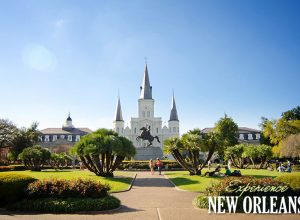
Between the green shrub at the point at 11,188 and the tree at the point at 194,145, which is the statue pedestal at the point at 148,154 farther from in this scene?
the green shrub at the point at 11,188

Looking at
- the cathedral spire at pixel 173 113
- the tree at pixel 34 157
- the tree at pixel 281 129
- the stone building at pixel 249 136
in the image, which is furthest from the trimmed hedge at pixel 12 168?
the cathedral spire at pixel 173 113

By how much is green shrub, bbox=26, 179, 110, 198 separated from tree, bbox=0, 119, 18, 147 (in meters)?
39.5

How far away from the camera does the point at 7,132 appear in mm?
51281

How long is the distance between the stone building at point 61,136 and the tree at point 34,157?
55356 mm

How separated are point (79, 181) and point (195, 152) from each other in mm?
18392

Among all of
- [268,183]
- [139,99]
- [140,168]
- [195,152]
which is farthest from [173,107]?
[268,183]

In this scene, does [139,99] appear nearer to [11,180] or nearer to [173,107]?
[173,107]

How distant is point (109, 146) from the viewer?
27766 millimetres

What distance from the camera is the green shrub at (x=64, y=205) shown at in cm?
1324

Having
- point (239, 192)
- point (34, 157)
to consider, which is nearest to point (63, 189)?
point (239, 192)

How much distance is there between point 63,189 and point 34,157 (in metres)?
30.9

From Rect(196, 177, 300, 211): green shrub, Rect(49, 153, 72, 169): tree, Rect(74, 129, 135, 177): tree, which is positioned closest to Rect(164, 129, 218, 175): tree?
Rect(74, 129, 135, 177): tree

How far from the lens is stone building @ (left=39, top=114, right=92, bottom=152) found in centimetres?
10082

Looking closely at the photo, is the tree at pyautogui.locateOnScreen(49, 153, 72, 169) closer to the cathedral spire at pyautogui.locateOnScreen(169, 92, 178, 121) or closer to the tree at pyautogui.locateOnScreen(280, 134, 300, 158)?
the tree at pyautogui.locateOnScreen(280, 134, 300, 158)
